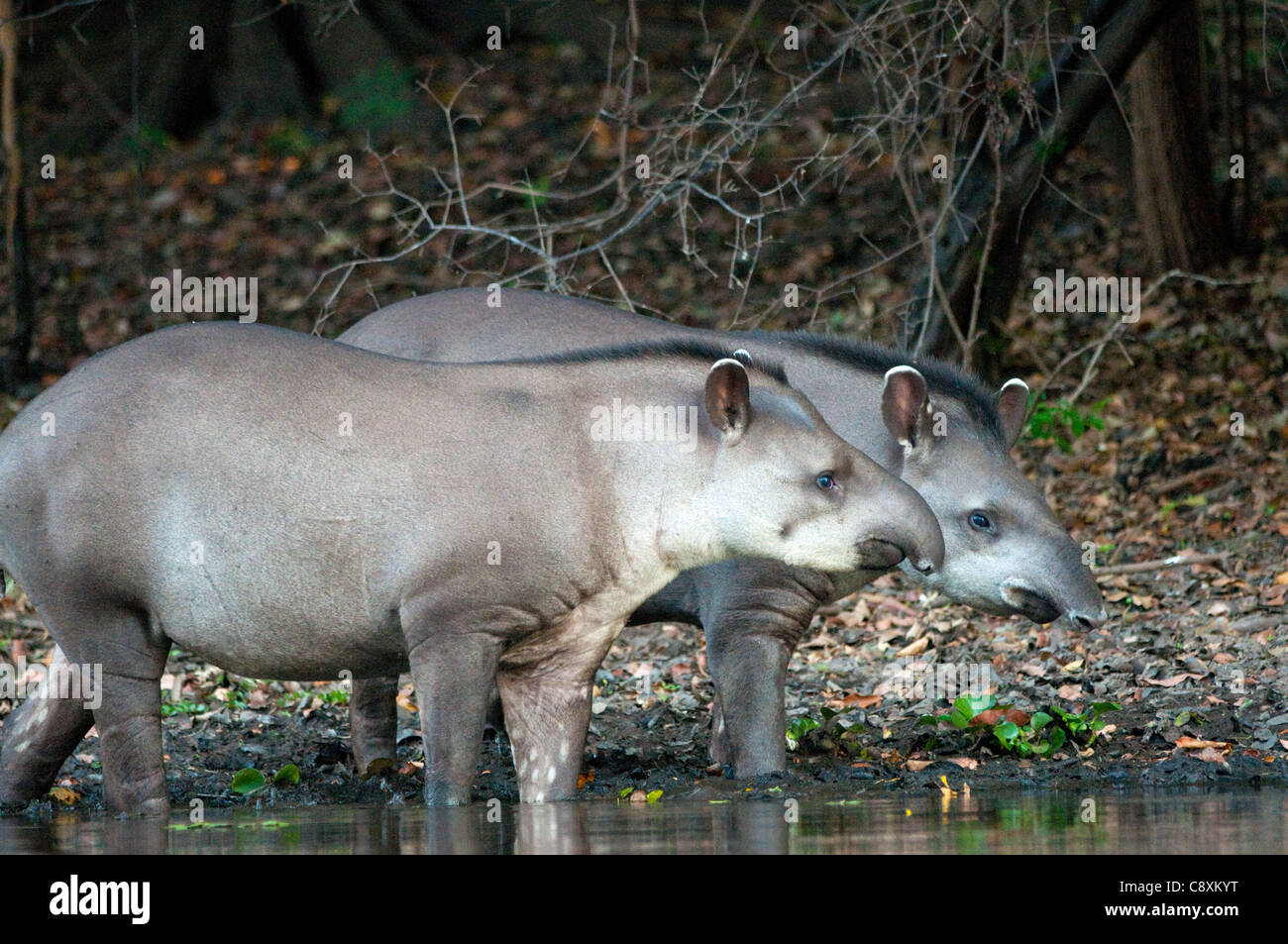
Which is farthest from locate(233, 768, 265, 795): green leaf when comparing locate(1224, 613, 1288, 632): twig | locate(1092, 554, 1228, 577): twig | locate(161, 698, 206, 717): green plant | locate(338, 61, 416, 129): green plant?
locate(338, 61, 416, 129): green plant

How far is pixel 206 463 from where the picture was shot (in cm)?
668

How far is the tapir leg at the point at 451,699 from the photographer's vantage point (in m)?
6.41

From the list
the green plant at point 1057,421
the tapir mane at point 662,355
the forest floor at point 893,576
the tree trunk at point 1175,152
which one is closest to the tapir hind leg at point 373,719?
the forest floor at point 893,576

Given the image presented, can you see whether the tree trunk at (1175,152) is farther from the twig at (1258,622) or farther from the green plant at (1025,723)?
the green plant at (1025,723)

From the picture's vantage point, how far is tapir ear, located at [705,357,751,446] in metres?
6.55

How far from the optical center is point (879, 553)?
6684 mm

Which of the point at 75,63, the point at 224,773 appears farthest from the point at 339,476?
the point at 75,63

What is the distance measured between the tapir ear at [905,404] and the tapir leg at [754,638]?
721mm

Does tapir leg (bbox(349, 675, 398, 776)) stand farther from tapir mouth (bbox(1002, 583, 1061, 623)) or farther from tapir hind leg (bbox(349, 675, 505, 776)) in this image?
tapir mouth (bbox(1002, 583, 1061, 623))

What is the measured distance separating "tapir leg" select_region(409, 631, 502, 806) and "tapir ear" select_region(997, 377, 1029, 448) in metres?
2.93
